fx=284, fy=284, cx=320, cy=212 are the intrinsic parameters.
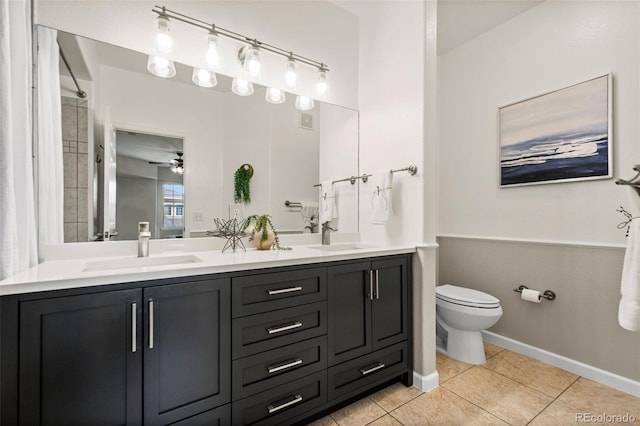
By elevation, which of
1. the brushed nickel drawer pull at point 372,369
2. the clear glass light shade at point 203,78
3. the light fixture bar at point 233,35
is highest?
the light fixture bar at point 233,35

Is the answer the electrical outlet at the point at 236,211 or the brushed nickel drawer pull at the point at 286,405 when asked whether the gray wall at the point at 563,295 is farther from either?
the electrical outlet at the point at 236,211

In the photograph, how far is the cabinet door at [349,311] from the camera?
4.94ft

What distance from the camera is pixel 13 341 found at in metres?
0.86

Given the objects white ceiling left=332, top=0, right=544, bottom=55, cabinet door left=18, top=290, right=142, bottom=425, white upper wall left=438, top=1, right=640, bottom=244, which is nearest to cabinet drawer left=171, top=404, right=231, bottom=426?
cabinet door left=18, top=290, right=142, bottom=425

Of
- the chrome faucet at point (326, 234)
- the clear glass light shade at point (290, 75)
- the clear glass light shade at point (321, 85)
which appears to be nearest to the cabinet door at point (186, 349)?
the chrome faucet at point (326, 234)

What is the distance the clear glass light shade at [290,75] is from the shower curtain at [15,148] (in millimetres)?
1292

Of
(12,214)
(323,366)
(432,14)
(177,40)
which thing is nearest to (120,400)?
(12,214)

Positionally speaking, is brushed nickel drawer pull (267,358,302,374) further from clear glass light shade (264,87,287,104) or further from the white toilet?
clear glass light shade (264,87,287,104)

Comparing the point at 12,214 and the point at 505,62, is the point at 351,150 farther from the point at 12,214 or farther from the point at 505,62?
the point at 12,214

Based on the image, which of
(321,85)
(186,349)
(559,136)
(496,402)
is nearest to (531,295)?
(496,402)

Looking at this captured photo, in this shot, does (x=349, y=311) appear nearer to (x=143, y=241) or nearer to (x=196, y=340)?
(x=196, y=340)

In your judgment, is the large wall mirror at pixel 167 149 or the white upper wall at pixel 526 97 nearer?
the large wall mirror at pixel 167 149

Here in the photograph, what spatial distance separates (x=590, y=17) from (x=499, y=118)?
0.79 metres

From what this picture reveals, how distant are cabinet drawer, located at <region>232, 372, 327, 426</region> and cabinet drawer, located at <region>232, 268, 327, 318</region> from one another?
384mm
